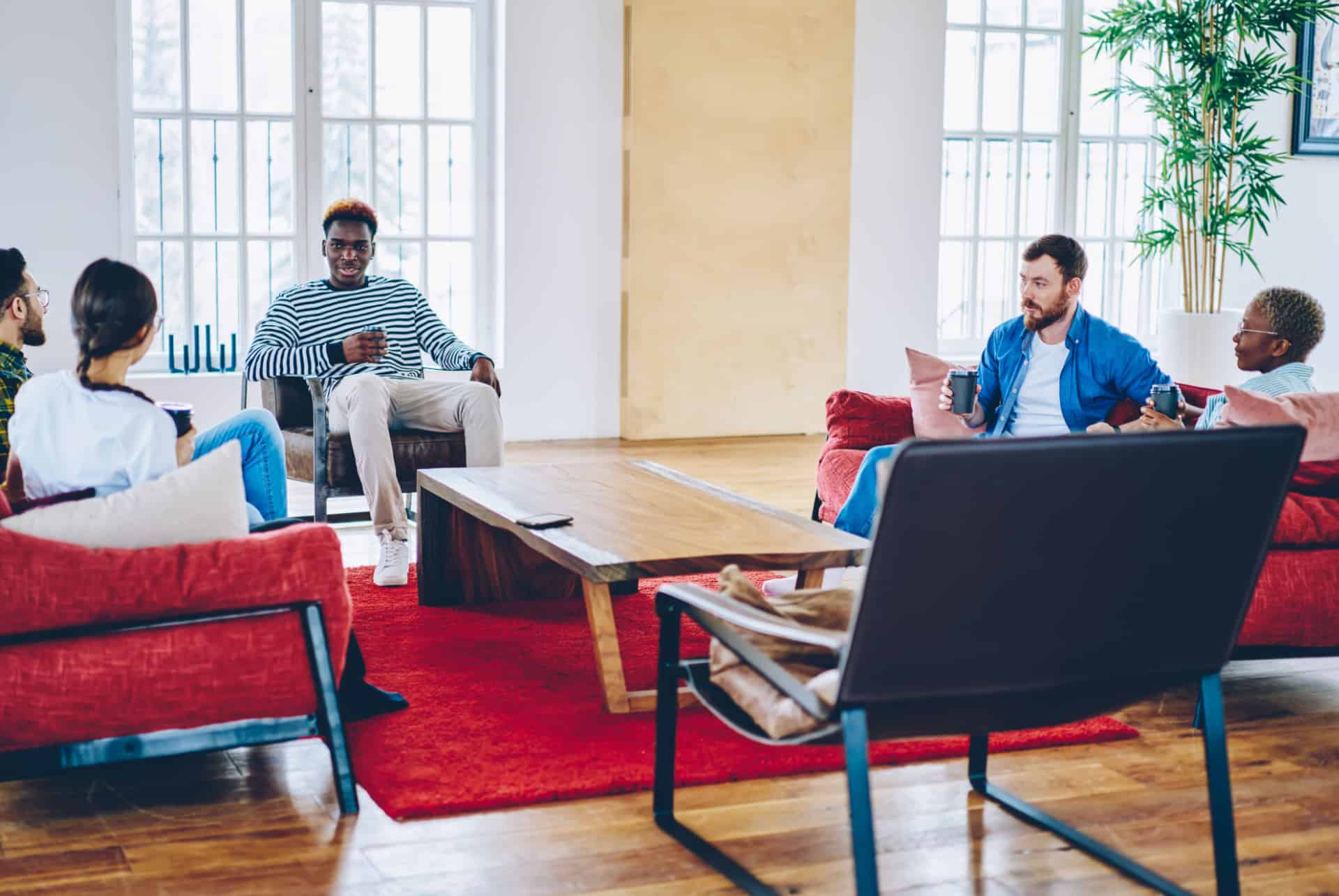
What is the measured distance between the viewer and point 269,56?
23.3 ft

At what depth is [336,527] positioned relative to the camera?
550cm

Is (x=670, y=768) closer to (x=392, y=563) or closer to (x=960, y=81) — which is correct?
(x=392, y=563)

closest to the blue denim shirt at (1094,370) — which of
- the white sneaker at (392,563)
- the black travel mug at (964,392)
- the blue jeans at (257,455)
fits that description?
the black travel mug at (964,392)

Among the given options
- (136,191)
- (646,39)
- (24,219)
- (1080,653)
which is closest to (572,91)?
(646,39)

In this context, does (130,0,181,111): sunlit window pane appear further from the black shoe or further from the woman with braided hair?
the black shoe

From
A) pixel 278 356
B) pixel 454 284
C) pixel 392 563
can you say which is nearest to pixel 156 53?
pixel 454 284

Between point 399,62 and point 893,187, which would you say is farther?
point 893,187

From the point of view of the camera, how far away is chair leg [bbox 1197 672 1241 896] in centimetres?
230

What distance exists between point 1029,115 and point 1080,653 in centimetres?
698

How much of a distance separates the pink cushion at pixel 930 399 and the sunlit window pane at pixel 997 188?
13.8 ft

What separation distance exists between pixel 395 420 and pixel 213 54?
2801 millimetres

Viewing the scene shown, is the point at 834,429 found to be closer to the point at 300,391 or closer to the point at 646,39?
the point at 300,391

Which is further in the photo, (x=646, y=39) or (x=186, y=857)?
(x=646, y=39)

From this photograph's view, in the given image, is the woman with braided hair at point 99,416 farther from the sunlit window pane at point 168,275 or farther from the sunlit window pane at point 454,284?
the sunlit window pane at point 454,284
